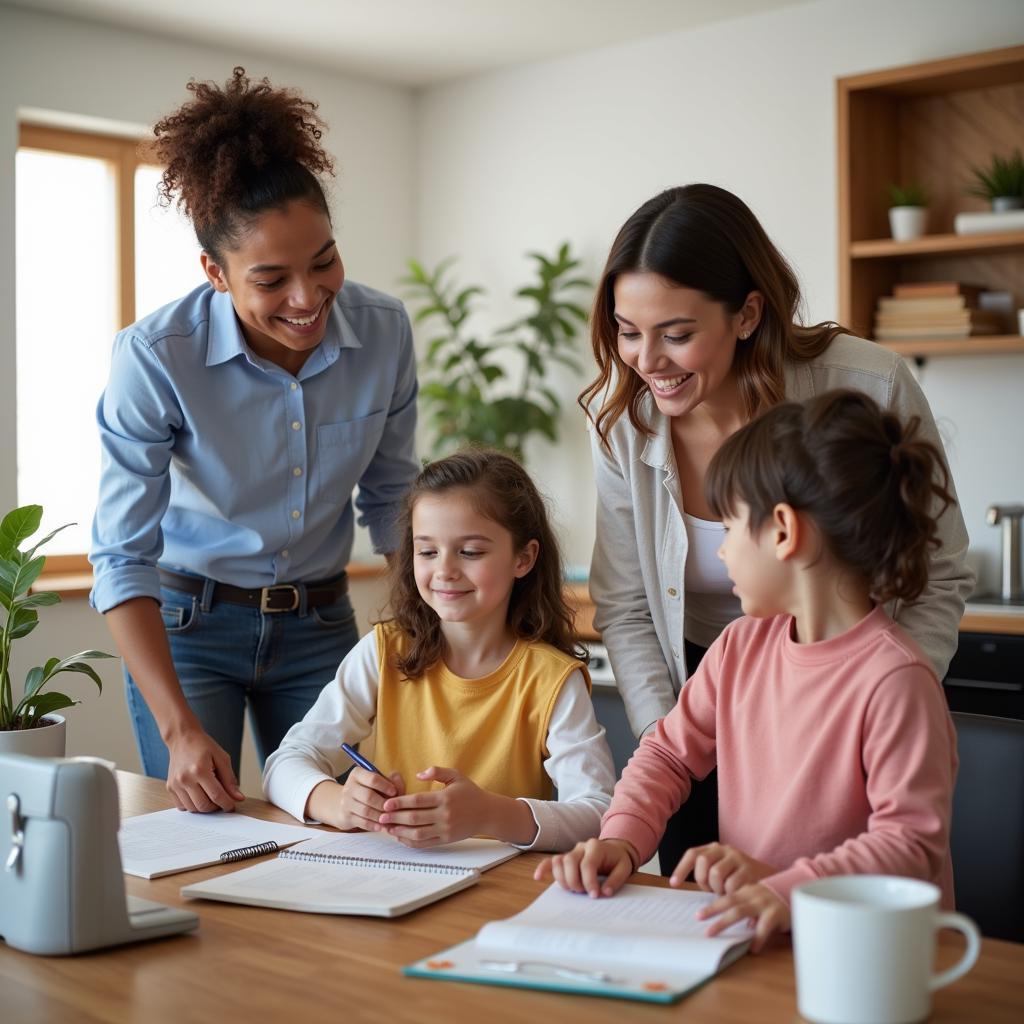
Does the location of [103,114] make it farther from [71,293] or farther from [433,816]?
[433,816]

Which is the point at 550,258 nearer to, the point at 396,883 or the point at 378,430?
the point at 378,430

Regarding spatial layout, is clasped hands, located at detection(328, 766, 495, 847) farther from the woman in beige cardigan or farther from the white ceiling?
the white ceiling

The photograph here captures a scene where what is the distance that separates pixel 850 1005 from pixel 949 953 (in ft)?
0.73

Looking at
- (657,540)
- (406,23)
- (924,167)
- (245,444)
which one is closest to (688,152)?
(924,167)

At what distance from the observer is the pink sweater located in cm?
129

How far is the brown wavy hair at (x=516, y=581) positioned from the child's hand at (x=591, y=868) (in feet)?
1.72

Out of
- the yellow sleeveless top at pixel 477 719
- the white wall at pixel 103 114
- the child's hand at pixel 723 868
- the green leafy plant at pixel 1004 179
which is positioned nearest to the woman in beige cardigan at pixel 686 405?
the yellow sleeveless top at pixel 477 719

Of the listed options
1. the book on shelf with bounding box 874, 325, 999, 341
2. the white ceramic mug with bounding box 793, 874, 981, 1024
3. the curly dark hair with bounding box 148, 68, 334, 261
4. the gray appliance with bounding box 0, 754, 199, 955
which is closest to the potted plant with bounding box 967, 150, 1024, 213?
the book on shelf with bounding box 874, 325, 999, 341

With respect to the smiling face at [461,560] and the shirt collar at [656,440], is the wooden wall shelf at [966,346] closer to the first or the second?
the shirt collar at [656,440]

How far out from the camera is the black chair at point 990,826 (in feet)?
5.44

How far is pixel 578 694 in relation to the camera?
6.08 ft

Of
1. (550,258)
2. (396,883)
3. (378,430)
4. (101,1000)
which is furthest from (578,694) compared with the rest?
(550,258)

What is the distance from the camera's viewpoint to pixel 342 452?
7.30 ft

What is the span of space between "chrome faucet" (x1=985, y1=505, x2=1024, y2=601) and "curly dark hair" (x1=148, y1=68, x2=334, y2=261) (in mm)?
2501
